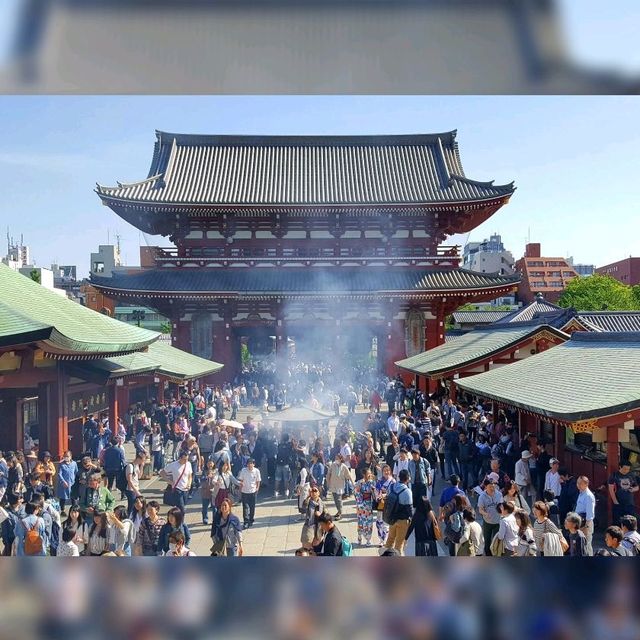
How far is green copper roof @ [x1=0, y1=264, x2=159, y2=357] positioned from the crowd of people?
54.5 inches

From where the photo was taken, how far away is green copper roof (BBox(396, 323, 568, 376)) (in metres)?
10.7

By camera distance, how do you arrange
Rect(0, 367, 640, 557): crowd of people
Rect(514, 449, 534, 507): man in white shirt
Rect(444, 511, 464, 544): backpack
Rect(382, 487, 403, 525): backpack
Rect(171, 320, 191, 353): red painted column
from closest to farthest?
Rect(0, 367, 640, 557): crowd of people, Rect(444, 511, 464, 544): backpack, Rect(382, 487, 403, 525): backpack, Rect(514, 449, 534, 507): man in white shirt, Rect(171, 320, 191, 353): red painted column

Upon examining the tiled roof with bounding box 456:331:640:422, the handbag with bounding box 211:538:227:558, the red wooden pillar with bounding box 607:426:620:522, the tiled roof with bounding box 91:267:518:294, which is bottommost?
the handbag with bounding box 211:538:227:558

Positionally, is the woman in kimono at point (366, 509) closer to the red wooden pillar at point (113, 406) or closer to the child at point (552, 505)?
the child at point (552, 505)

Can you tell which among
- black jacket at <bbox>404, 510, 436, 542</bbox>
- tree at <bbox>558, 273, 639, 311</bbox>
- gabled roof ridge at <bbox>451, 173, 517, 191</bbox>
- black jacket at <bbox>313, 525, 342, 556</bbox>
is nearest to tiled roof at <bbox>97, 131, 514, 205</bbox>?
gabled roof ridge at <bbox>451, 173, 517, 191</bbox>

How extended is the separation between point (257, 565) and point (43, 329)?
3.26 m

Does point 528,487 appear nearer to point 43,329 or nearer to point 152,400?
point 43,329

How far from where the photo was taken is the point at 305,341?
639 inches

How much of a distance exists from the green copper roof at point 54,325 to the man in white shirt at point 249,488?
2601 mm

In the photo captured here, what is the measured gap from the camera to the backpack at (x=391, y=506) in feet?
17.2

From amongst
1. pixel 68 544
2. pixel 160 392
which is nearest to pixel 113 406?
pixel 160 392

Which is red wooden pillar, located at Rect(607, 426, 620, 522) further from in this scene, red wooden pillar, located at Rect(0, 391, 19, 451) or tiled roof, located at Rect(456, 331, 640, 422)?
red wooden pillar, located at Rect(0, 391, 19, 451)

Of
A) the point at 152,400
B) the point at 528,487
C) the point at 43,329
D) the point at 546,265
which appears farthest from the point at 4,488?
the point at 546,265

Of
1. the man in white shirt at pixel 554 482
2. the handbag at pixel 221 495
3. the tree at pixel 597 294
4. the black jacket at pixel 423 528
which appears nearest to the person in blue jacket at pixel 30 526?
the handbag at pixel 221 495
